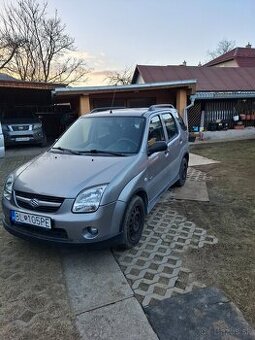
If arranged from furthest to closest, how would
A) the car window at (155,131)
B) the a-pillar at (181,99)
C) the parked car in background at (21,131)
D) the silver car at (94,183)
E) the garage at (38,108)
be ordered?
1. the garage at (38,108)
2. the a-pillar at (181,99)
3. the parked car in background at (21,131)
4. the car window at (155,131)
5. the silver car at (94,183)

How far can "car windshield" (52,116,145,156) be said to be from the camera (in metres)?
3.82

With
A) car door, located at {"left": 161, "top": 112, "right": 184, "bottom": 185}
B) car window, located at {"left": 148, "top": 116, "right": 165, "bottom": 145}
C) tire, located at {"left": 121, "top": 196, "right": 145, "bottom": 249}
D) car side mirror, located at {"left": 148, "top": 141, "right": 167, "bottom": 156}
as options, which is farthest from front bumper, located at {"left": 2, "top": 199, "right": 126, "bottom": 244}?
car door, located at {"left": 161, "top": 112, "right": 184, "bottom": 185}

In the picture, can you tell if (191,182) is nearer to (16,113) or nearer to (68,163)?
(68,163)

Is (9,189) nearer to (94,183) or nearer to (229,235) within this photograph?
(94,183)

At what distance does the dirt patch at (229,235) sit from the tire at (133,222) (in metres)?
0.67

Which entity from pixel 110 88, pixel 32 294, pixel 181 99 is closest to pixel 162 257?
pixel 32 294

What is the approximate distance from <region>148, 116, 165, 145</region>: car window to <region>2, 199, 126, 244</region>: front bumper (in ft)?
4.60

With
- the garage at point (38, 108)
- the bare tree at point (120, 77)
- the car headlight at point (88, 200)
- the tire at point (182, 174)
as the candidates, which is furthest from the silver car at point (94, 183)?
the bare tree at point (120, 77)

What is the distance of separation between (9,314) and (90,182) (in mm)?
1439

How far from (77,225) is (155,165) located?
1.69m

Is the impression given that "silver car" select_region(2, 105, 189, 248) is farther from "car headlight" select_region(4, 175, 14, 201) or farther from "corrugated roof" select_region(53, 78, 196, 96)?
"corrugated roof" select_region(53, 78, 196, 96)

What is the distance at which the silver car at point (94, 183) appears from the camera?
290 centimetres

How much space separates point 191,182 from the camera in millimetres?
6500

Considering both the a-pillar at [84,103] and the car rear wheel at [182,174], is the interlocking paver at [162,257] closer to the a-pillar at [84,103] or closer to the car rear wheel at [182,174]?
the car rear wheel at [182,174]
